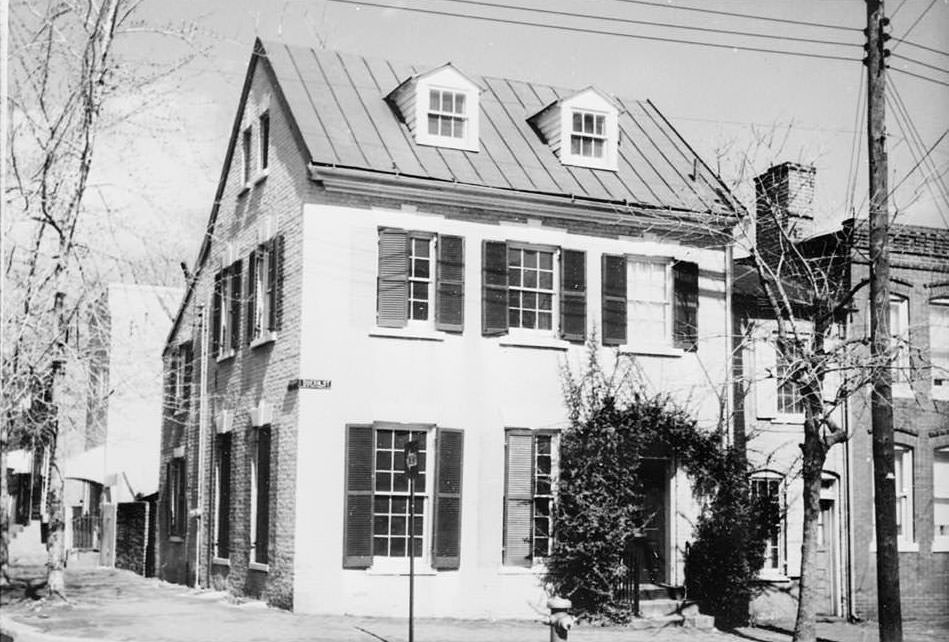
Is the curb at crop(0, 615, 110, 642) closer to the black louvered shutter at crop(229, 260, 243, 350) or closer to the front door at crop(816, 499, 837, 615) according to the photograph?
the black louvered shutter at crop(229, 260, 243, 350)

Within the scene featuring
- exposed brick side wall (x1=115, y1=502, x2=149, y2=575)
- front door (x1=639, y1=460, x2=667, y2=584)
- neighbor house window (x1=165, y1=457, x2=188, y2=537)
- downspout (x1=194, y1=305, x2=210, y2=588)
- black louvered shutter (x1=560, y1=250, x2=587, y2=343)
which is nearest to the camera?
black louvered shutter (x1=560, y1=250, x2=587, y2=343)

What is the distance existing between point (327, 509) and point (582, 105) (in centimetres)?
858

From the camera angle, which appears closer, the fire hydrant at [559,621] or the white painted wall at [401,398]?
the fire hydrant at [559,621]

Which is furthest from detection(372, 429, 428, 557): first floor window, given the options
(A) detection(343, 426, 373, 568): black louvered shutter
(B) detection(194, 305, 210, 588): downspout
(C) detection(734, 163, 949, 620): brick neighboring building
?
(C) detection(734, 163, 949, 620): brick neighboring building

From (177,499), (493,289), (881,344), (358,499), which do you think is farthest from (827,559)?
(177,499)

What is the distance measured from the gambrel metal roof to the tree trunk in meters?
4.49

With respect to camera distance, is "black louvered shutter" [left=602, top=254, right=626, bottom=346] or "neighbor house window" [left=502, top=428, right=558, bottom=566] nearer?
"neighbor house window" [left=502, top=428, right=558, bottom=566]

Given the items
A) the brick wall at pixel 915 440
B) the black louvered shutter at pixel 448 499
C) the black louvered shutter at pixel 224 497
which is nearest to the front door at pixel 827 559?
the brick wall at pixel 915 440

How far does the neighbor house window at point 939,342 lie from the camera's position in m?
22.7

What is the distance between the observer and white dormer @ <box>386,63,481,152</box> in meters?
20.6

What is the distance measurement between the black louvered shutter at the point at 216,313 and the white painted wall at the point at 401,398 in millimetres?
5242

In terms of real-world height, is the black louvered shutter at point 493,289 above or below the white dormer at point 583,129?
below

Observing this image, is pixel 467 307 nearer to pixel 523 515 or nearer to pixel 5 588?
pixel 523 515

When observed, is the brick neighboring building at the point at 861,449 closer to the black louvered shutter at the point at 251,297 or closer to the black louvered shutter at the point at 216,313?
the black louvered shutter at the point at 251,297
